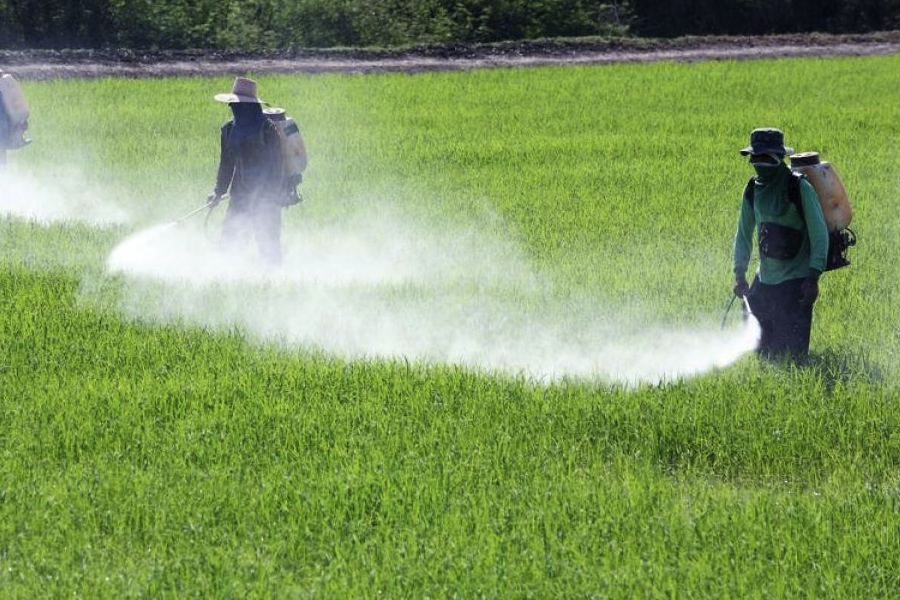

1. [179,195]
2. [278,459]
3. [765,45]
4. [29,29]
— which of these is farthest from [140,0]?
[278,459]

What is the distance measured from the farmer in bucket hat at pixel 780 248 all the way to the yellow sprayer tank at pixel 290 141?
3.86m

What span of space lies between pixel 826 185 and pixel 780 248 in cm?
45

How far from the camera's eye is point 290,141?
1162cm

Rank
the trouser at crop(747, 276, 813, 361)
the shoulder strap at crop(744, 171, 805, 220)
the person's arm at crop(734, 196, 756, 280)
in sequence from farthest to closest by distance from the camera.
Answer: the person's arm at crop(734, 196, 756, 280) < the trouser at crop(747, 276, 813, 361) < the shoulder strap at crop(744, 171, 805, 220)

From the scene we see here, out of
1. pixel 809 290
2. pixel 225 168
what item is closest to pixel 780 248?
pixel 809 290

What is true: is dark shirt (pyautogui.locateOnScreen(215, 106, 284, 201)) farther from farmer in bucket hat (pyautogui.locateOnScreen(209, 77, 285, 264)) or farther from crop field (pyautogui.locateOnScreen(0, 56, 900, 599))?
crop field (pyautogui.locateOnScreen(0, 56, 900, 599))

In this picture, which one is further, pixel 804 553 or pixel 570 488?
pixel 570 488

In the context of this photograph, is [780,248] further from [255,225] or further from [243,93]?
[255,225]

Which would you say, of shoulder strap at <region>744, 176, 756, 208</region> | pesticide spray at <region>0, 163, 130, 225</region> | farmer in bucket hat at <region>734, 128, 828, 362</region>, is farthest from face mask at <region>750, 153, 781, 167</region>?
pesticide spray at <region>0, 163, 130, 225</region>

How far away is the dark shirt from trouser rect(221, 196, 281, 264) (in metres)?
0.12

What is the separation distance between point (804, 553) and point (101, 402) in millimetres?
3925

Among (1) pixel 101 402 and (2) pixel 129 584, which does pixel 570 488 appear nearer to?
(2) pixel 129 584

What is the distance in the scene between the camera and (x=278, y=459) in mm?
7305

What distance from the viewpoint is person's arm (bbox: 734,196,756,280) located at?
361 inches
